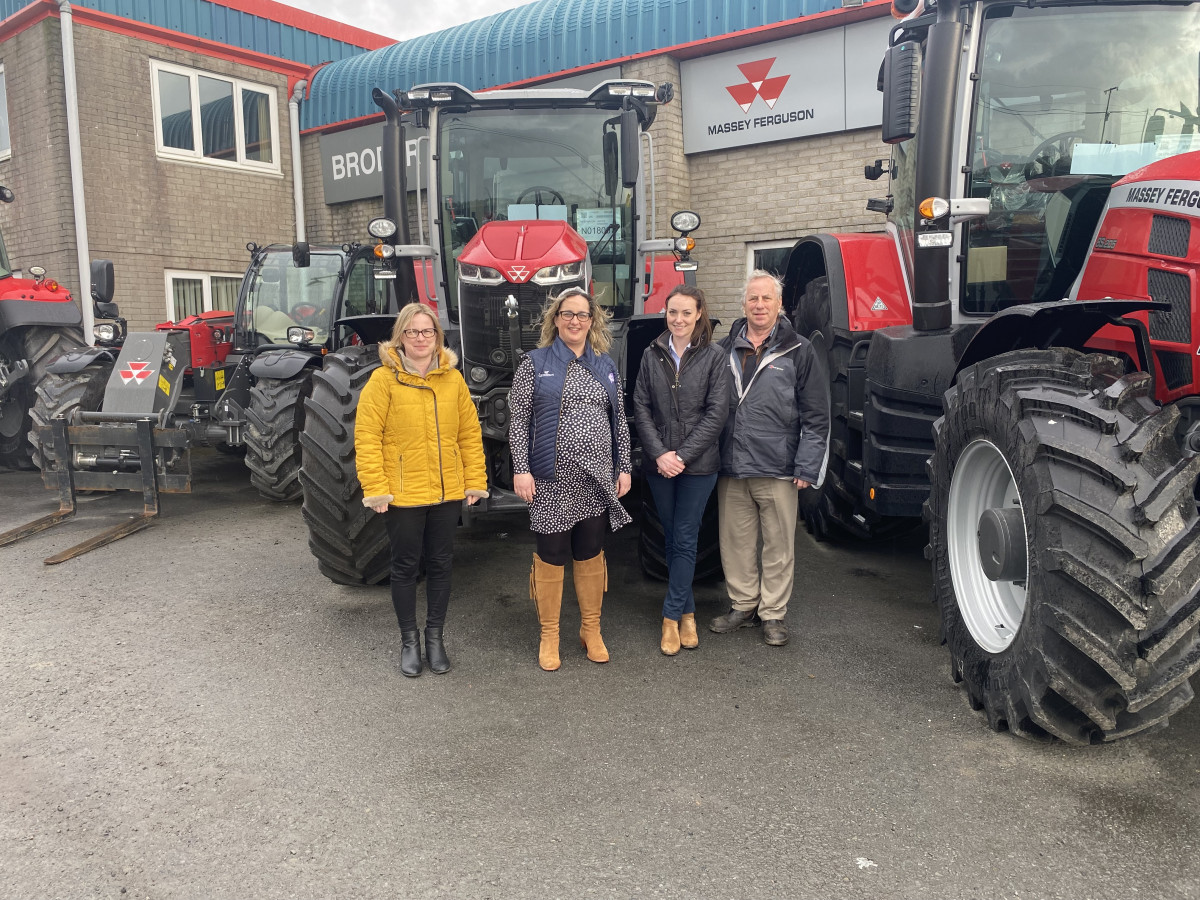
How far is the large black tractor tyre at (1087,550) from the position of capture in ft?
7.82

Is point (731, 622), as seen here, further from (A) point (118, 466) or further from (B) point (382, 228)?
(A) point (118, 466)

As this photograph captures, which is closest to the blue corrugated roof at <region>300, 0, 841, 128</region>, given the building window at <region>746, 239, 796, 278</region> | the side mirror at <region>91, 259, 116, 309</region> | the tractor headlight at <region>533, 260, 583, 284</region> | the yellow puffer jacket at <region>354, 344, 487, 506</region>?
the building window at <region>746, 239, 796, 278</region>

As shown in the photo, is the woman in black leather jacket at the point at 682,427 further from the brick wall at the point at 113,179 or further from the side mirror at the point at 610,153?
the brick wall at the point at 113,179

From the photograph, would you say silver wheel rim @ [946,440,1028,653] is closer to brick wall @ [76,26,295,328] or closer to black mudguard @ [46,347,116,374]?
black mudguard @ [46,347,116,374]

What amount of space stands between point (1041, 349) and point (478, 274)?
263 cm

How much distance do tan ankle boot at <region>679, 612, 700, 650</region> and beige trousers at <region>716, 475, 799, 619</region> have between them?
0.27 m

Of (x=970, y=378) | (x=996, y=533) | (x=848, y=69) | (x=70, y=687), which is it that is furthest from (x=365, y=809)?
(x=848, y=69)

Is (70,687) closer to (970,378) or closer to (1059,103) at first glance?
(970,378)

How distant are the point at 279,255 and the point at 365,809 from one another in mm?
6548

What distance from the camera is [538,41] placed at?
35.5 ft

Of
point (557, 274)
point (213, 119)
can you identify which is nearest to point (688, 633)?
point (557, 274)

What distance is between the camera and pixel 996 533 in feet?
9.55

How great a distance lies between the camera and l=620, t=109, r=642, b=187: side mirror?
5.00 meters

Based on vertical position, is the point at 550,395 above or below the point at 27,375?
above
